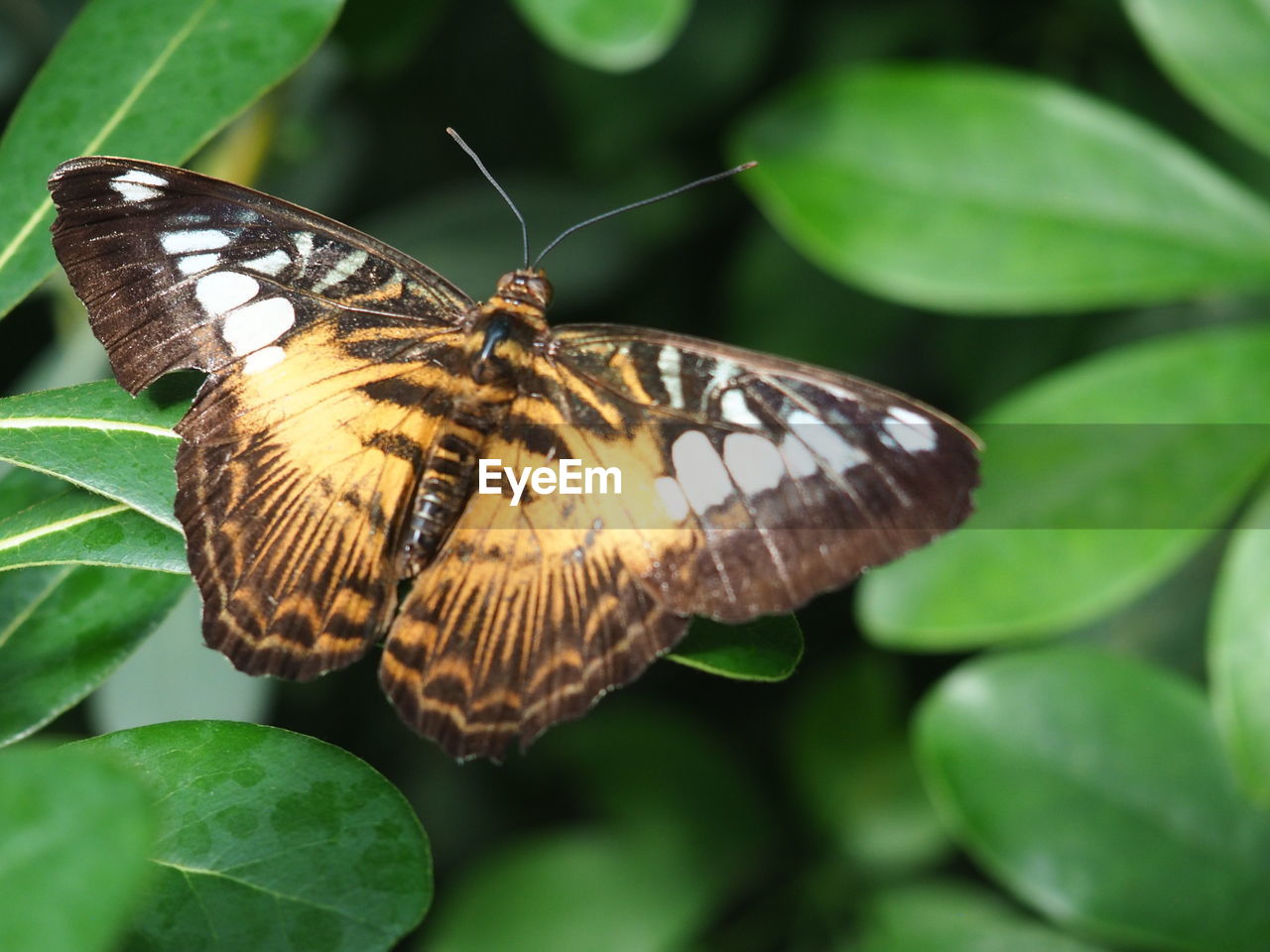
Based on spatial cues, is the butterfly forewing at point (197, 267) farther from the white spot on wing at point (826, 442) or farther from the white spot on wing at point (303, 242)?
the white spot on wing at point (826, 442)

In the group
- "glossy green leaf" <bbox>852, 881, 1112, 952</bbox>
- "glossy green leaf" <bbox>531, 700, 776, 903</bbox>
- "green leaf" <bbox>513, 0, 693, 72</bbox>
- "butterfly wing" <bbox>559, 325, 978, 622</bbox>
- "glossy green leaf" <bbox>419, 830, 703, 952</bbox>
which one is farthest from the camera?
"glossy green leaf" <bbox>531, 700, 776, 903</bbox>

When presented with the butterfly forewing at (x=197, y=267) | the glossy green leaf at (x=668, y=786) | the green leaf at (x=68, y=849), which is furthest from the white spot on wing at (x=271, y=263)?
the glossy green leaf at (x=668, y=786)

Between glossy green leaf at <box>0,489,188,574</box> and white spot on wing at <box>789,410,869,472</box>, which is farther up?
glossy green leaf at <box>0,489,188,574</box>

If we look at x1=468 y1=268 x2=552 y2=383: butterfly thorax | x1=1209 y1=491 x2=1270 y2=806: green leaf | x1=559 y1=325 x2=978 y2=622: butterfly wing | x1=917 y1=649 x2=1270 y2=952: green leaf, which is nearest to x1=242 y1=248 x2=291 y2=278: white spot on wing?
x1=468 y1=268 x2=552 y2=383: butterfly thorax

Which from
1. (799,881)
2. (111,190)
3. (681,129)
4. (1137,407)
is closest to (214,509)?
(111,190)

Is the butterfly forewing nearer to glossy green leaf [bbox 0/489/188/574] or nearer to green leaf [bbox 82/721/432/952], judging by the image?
glossy green leaf [bbox 0/489/188/574]

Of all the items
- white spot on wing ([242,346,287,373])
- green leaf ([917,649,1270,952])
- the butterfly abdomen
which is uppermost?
white spot on wing ([242,346,287,373])
